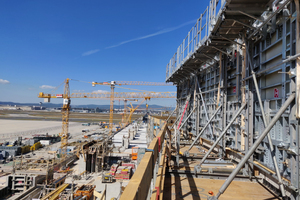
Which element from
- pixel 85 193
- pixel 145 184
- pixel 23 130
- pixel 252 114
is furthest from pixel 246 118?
pixel 23 130

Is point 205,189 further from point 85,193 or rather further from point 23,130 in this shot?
point 23,130

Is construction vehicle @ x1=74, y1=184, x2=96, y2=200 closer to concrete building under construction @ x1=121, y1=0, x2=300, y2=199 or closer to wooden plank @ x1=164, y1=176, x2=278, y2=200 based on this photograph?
concrete building under construction @ x1=121, y1=0, x2=300, y2=199

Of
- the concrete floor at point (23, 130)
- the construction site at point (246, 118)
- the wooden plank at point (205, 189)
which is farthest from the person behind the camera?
the concrete floor at point (23, 130)

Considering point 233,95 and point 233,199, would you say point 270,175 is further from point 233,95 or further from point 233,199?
point 233,95

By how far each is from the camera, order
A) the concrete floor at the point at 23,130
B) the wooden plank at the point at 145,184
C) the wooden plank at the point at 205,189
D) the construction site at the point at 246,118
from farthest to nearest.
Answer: the concrete floor at the point at 23,130
the wooden plank at the point at 205,189
the construction site at the point at 246,118
the wooden plank at the point at 145,184

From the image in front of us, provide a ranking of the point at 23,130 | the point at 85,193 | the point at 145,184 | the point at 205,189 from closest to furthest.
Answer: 1. the point at 145,184
2. the point at 205,189
3. the point at 85,193
4. the point at 23,130

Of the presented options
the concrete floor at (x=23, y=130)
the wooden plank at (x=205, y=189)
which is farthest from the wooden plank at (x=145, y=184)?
the concrete floor at (x=23, y=130)

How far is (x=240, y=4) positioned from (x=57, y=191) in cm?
1524

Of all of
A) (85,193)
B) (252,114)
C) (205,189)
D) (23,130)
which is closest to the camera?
(205,189)

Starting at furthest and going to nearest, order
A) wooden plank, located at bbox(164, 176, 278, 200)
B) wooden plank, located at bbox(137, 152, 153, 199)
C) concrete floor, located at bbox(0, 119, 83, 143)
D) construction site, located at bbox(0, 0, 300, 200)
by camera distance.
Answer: concrete floor, located at bbox(0, 119, 83, 143) < wooden plank, located at bbox(164, 176, 278, 200) < construction site, located at bbox(0, 0, 300, 200) < wooden plank, located at bbox(137, 152, 153, 199)

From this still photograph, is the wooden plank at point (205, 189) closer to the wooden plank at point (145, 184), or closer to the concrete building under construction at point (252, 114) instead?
the concrete building under construction at point (252, 114)

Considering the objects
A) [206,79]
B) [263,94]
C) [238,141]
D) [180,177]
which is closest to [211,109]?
[206,79]

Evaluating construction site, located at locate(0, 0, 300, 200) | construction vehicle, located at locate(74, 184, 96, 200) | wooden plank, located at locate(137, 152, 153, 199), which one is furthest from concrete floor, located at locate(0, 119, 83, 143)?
wooden plank, located at locate(137, 152, 153, 199)

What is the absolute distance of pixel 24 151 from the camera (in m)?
34.2
